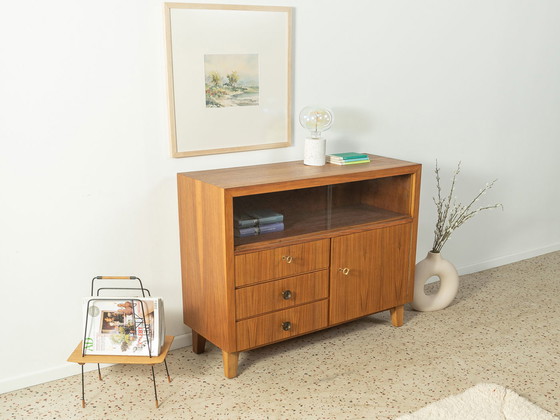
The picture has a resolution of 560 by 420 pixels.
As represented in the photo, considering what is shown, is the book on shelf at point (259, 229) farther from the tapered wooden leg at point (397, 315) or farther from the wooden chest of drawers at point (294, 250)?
the tapered wooden leg at point (397, 315)

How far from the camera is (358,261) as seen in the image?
2.78 metres

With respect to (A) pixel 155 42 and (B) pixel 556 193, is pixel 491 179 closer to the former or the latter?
(B) pixel 556 193

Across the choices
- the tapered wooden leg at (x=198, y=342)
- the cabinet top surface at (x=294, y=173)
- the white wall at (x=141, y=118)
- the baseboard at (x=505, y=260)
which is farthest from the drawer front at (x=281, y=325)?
the baseboard at (x=505, y=260)

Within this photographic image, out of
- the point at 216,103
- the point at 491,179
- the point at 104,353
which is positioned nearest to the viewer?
the point at 104,353

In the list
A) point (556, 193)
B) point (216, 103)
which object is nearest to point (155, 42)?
point (216, 103)

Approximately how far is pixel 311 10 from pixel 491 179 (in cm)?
163

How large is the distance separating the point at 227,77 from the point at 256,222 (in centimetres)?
64

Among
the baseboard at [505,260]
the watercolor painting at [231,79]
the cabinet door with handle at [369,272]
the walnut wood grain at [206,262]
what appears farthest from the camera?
the baseboard at [505,260]

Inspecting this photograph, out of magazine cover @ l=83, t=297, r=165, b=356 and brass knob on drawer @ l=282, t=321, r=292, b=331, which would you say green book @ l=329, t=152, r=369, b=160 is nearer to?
brass knob on drawer @ l=282, t=321, r=292, b=331

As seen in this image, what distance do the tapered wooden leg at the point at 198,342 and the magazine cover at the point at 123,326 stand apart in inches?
12.9

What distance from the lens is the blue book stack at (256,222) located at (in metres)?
2.51

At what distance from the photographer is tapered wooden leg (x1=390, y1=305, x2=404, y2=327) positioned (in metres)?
3.04

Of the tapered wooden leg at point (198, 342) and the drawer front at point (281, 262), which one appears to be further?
the tapered wooden leg at point (198, 342)

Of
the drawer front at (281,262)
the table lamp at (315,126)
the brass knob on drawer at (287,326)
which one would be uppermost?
the table lamp at (315,126)
